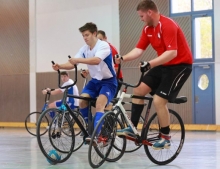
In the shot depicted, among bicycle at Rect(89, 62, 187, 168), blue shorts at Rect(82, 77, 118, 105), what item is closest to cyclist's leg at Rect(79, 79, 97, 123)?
blue shorts at Rect(82, 77, 118, 105)

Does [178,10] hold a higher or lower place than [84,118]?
higher

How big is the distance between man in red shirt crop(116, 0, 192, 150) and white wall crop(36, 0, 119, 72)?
8451 mm

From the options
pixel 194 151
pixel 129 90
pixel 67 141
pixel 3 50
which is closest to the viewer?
pixel 67 141

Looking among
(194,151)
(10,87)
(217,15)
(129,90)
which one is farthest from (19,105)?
(194,151)

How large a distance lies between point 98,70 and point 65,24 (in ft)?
30.4

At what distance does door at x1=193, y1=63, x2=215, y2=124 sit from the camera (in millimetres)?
12547

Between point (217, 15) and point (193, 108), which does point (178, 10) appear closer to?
point (217, 15)

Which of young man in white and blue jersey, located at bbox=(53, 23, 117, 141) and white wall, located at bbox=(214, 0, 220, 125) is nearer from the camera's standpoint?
young man in white and blue jersey, located at bbox=(53, 23, 117, 141)

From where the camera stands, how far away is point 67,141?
5805mm

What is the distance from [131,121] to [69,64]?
1118 millimetres

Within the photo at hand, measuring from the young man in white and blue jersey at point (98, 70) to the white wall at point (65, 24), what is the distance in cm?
803

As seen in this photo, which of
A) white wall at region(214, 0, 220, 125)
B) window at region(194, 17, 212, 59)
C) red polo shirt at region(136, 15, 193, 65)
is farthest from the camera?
window at region(194, 17, 212, 59)

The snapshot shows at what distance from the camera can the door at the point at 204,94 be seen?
12547mm

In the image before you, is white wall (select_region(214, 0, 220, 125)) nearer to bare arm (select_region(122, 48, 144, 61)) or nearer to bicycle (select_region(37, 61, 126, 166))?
bicycle (select_region(37, 61, 126, 166))
